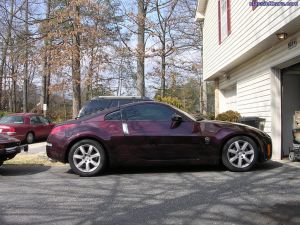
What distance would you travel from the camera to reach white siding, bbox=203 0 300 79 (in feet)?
29.1

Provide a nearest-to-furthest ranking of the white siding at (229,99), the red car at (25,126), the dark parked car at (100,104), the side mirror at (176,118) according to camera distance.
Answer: the side mirror at (176,118) → the dark parked car at (100,104) → the white siding at (229,99) → the red car at (25,126)

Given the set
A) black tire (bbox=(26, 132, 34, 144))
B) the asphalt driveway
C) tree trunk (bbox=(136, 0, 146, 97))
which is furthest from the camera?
tree trunk (bbox=(136, 0, 146, 97))

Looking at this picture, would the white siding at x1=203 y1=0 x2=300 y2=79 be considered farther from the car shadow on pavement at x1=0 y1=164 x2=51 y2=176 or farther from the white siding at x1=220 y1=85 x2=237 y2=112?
the car shadow on pavement at x1=0 y1=164 x2=51 y2=176

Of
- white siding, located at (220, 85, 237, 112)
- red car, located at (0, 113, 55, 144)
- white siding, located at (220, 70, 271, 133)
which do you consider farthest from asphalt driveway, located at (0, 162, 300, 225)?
red car, located at (0, 113, 55, 144)

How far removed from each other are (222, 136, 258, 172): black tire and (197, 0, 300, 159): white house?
2176 mm

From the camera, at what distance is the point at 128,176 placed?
7.94 metres

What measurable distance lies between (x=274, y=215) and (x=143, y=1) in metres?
22.4

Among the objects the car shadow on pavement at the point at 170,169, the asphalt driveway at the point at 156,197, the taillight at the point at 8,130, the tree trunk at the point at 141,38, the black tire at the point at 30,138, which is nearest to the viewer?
the asphalt driveway at the point at 156,197

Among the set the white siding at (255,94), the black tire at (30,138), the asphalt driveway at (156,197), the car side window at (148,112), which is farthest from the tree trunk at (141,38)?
the asphalt driveway at (156,197)

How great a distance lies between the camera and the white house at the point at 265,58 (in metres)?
8.96

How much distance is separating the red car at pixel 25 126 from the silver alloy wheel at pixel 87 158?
409 inches

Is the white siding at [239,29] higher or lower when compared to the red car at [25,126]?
higher

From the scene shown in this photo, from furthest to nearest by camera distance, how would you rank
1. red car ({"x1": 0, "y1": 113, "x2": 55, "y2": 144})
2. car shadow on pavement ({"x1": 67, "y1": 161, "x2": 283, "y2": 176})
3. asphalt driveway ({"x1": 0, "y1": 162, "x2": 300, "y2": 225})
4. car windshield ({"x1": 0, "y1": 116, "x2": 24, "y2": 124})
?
1. car windshield ({"x1": 0, "y1": 116, "x2": 24, "y2": 124})
2. red car ({"x1": 0, "y1": 113, "x2": 55, "y2": 144})
3. car shadow on pavement ({"x1": 67, "y1": 161, "x2": 283, "y2": 176})
4. asphalt driveway ({"x1": 0, "y1": 162, "x2": 300, "y2": 225})

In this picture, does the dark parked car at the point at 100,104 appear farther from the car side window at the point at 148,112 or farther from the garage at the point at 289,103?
the garage at the point at 289,103
